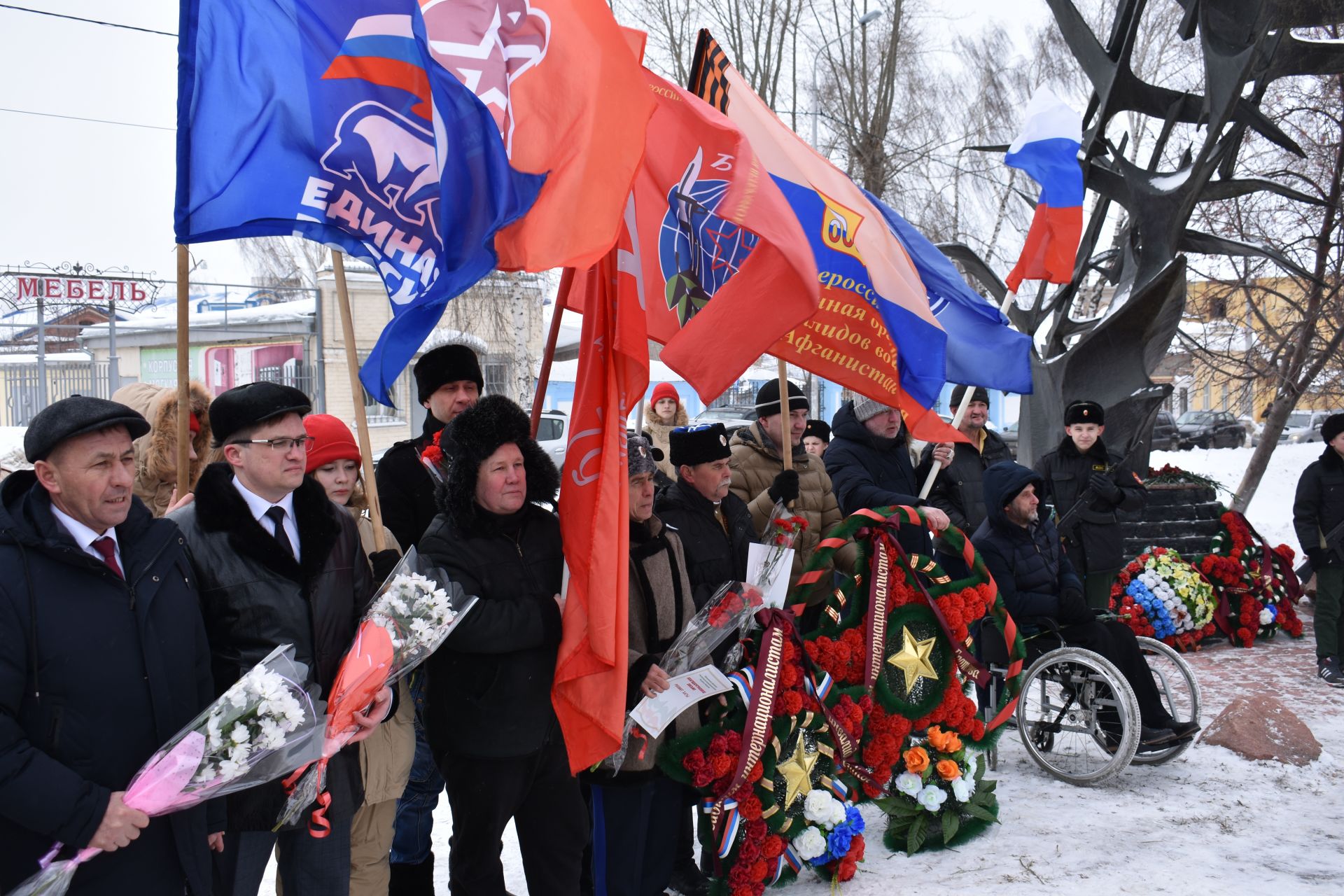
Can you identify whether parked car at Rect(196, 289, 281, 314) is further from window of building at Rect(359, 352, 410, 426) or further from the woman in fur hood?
the woman in fur hood

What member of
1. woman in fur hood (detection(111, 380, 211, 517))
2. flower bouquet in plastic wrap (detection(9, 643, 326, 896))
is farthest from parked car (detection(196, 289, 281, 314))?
flower bouquet in plastic wrap (detection(9, 643, 326, 896))

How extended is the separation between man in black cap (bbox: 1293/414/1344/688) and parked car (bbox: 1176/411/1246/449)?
28.5m

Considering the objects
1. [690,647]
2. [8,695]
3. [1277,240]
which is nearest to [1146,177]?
[1277,240]

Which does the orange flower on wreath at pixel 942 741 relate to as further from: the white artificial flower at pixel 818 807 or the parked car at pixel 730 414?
the parked car at pixel 730 414

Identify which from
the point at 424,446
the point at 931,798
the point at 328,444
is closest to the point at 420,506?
the point at 424,446

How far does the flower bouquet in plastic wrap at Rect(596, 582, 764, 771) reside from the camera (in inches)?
142

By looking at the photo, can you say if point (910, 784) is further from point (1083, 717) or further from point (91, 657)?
point (91, 657)

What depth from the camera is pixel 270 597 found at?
2.78 meters

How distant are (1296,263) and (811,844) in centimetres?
968

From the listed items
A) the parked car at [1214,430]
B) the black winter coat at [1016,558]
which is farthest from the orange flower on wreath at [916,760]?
the parked car at [1214,430]

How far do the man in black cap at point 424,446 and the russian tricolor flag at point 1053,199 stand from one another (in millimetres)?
2983

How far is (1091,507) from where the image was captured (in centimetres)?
653

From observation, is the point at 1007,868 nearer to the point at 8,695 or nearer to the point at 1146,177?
the point at 8,695

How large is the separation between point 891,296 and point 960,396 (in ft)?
5.51
